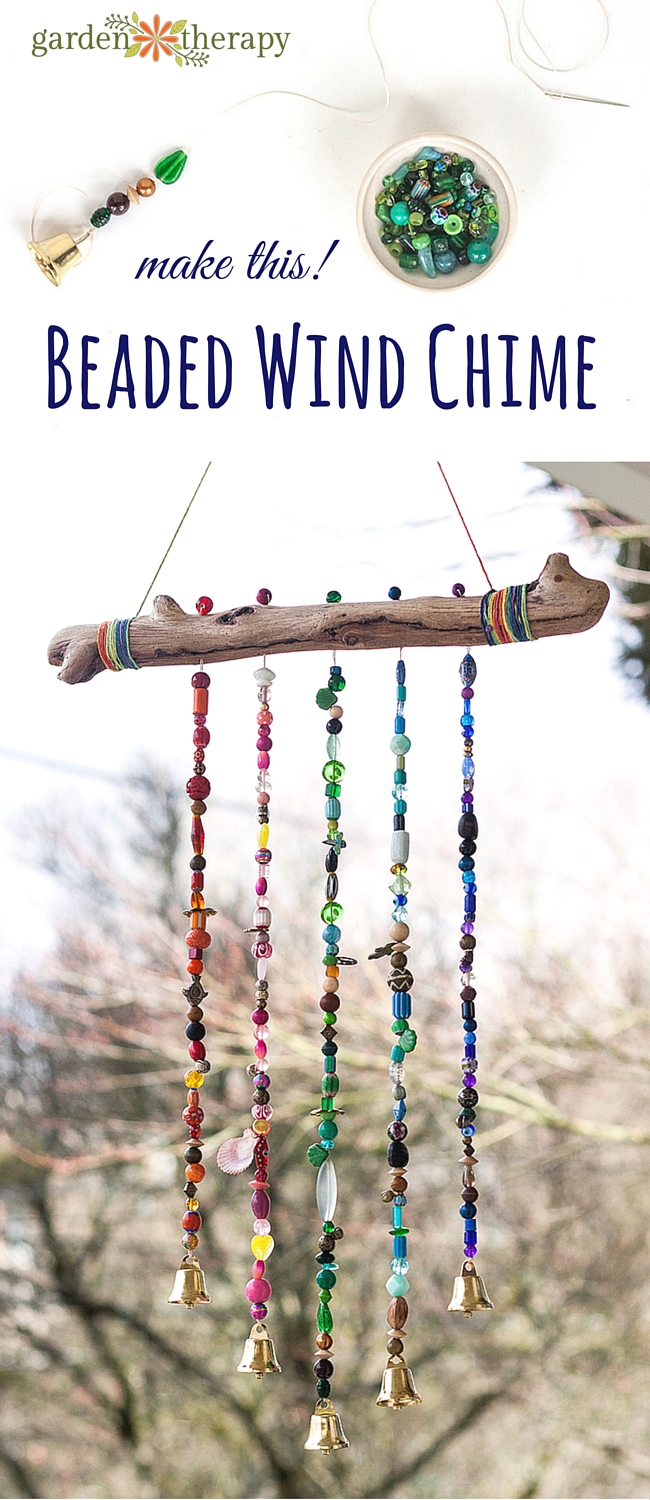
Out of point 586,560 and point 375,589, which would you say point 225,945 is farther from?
point 586,560

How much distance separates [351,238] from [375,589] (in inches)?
27.5

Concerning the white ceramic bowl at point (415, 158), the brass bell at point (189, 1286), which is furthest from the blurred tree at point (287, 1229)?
the white ceramic bowl at point (415, 158)

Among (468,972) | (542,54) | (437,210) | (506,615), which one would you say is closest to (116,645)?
(506,615)

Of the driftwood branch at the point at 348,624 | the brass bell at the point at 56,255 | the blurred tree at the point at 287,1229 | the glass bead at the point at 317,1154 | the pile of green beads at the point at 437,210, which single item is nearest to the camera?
the driftwood branch at the point at 348,624

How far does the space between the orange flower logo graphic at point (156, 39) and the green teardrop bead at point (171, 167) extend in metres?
0.20

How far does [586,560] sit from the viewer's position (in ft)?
8.89

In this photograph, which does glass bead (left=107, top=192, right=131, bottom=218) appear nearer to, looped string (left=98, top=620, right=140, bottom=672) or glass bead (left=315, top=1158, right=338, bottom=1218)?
looped string (left=98, top=620, right=140, bottom=672)

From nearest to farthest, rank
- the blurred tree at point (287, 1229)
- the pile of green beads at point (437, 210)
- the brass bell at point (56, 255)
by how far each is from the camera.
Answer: the pile of green beads at point (437, 210), the brass bell at point (56, 255), the blurred tree at point (287, 1229)

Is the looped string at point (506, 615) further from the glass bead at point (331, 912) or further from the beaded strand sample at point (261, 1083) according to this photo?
the glass bead at point (331, 912)

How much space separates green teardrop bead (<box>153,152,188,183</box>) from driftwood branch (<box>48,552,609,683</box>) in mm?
722

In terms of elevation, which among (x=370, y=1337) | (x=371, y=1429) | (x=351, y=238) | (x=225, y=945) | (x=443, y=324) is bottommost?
(x=371, y=1429)

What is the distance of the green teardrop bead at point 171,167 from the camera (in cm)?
214

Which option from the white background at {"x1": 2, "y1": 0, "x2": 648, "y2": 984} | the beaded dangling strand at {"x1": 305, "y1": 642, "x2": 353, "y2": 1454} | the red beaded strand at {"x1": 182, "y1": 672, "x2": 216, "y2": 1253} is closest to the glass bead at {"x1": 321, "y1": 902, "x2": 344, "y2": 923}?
the beaded dangling strand at {"x1": 305, "y1": 642, "x2": 353, "y2": 1454}

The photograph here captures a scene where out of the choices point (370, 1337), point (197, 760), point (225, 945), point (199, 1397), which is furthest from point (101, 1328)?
point (197, 760)
